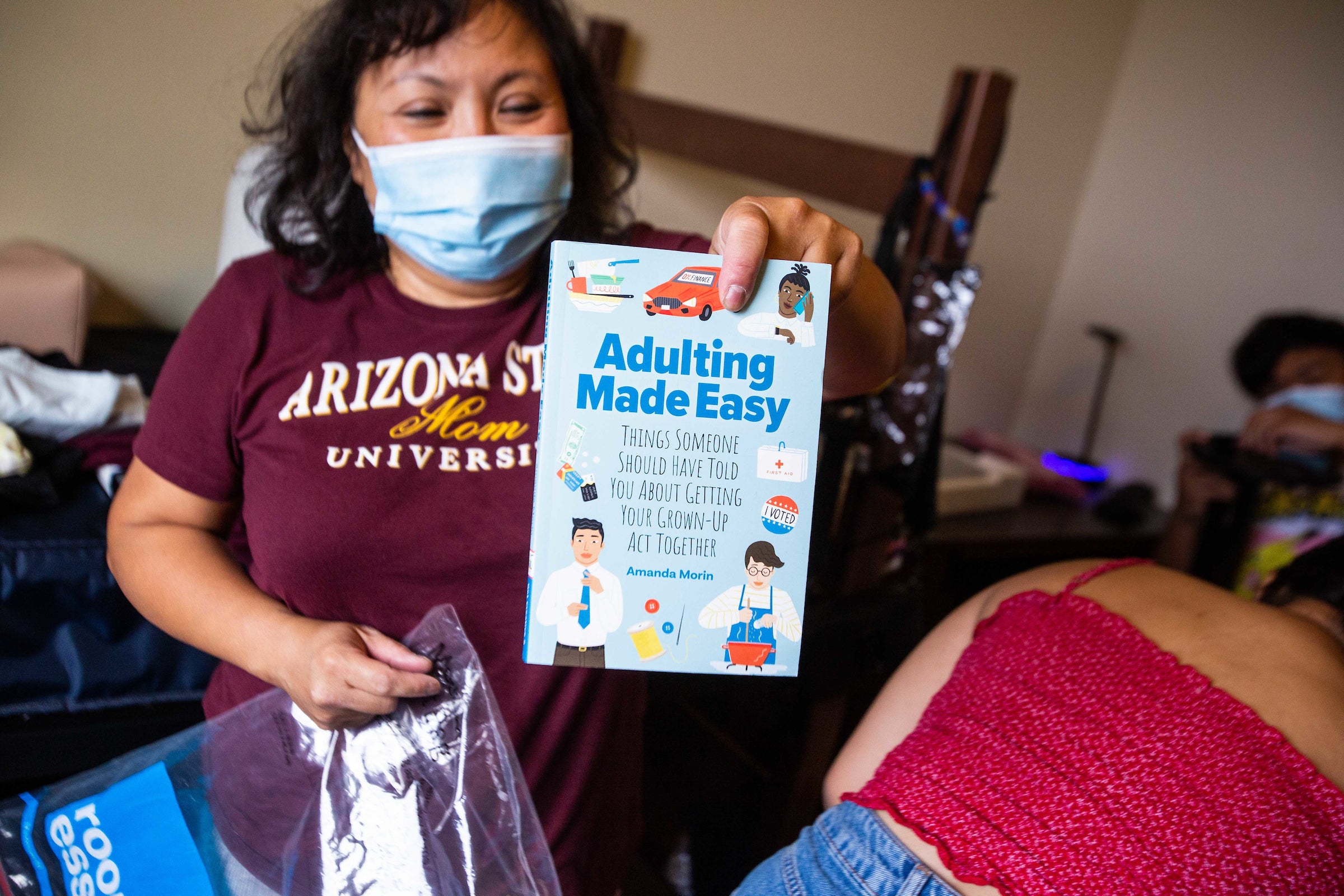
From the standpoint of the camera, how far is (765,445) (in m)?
0.64

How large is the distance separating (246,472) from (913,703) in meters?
0.74

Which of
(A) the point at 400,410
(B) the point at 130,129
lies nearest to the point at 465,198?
(A) the point at 400,410

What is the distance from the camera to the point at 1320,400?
2.24m

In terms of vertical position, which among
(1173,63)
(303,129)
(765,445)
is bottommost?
(765,445)

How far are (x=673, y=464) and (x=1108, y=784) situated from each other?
49 centimetres

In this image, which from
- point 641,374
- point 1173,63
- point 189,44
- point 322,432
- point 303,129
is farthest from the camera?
point 1173,63

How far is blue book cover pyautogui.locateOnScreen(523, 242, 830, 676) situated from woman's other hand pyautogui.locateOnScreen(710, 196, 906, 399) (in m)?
0.02

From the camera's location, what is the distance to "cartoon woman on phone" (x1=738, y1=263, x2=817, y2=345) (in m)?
0.64

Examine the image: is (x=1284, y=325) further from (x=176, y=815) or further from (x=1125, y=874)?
(x=176, y=815)

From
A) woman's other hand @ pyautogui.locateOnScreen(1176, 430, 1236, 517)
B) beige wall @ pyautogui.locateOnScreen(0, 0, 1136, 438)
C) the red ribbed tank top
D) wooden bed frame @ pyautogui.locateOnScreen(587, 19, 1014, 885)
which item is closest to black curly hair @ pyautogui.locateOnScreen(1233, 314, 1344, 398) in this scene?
woman's other hand @ pyautogui.locateOnScreen(1176, 430, 1236, 517)

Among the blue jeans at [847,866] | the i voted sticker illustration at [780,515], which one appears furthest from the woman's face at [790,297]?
the blue jeans at [847,866]

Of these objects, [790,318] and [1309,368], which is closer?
[790,318]

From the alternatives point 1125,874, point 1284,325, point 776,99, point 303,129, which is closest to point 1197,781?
point 1125,874

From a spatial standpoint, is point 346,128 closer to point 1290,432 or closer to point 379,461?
point 379,461
